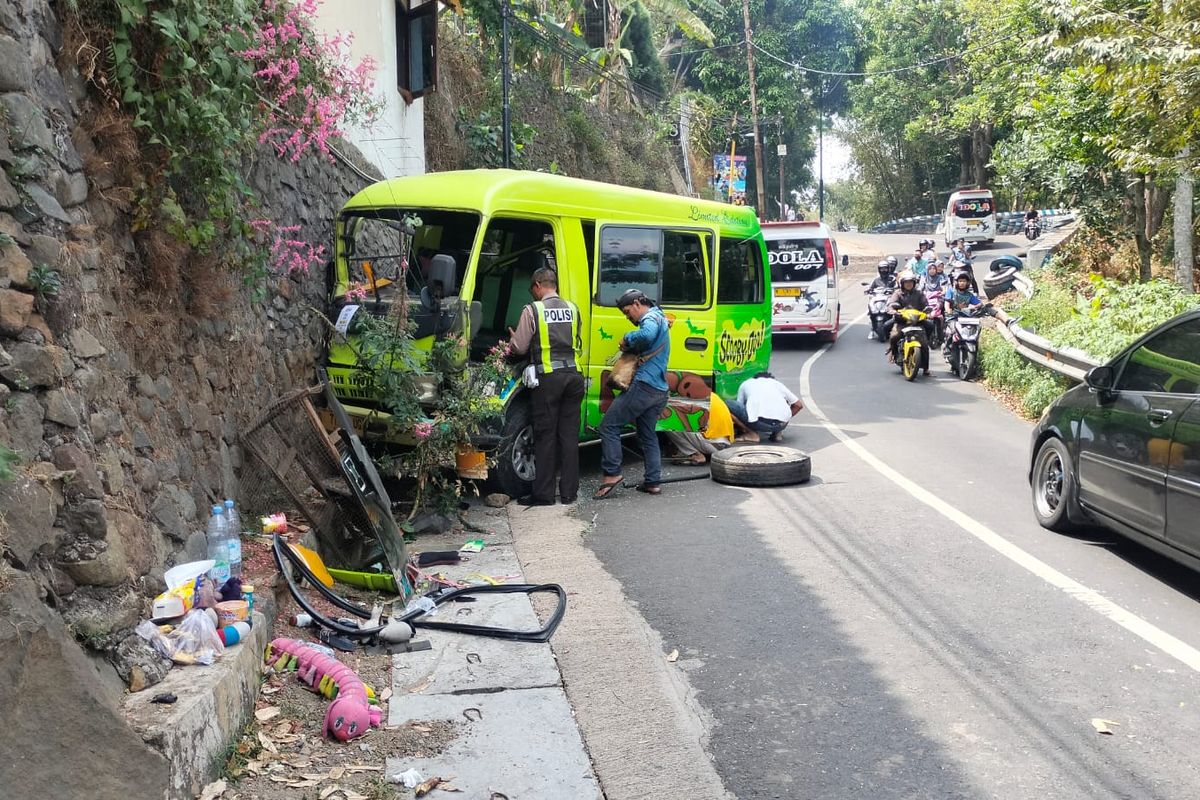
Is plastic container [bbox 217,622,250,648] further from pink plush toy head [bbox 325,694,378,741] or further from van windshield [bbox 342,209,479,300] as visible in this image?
van windshield [bbox 342,209,479,300]

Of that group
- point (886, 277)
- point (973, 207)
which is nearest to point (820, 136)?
point (973, 207)

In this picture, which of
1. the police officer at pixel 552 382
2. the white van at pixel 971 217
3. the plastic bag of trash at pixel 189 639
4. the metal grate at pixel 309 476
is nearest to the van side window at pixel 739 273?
the police officer at pixel 552 382

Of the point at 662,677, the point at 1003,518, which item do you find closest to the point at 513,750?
the point at 662,677

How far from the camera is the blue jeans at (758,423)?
10938mm

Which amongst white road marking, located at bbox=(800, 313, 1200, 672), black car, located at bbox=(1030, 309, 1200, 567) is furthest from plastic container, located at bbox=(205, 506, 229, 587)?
black car, located at bbox=(1030, 309, 1200, 567)

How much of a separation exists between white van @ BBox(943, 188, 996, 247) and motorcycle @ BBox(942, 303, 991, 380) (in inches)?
1088

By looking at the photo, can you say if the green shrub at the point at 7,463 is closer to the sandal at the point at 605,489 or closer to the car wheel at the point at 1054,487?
the sandal at the point at 605,489

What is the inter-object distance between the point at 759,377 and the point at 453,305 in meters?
4.58

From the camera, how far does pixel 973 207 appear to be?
42.0 m

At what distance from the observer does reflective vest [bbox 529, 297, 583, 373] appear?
8117 millimetres

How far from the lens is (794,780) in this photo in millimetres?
3916

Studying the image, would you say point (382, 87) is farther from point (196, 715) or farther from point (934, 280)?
point (196, 715)

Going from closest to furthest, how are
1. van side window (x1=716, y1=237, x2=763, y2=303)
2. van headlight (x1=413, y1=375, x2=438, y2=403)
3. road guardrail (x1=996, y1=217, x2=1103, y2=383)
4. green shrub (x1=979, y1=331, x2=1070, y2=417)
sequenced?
van headlight (x1=413, y1=375, x2=438, y2=403)
van side window (x1=716, y1=237, x2=763, y2=303)
road guardrail (x1=996, y1=217, x2=1103, y2=383)
green shrub (x1=979, y1=331, x2=1070, y2=417)

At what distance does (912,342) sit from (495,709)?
12.6 meters
